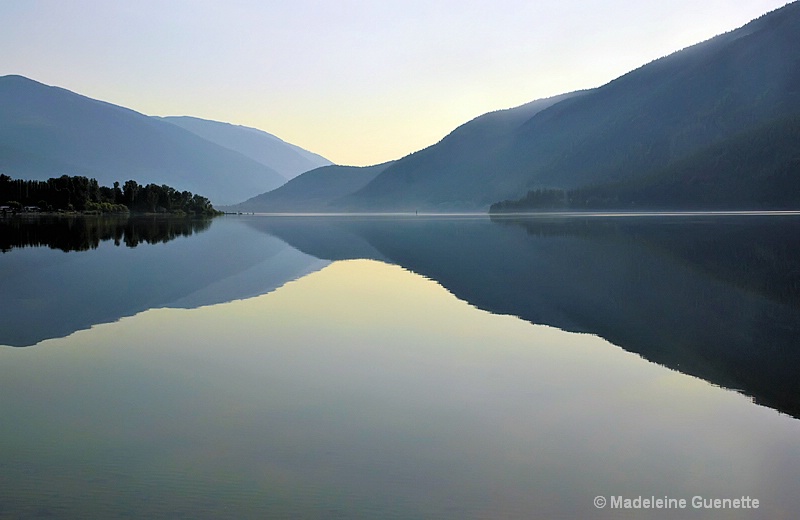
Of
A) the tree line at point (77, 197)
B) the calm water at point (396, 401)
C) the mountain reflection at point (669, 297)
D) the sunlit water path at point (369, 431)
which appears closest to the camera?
the sunlit water path at point (369, 431)

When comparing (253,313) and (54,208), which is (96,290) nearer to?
(253,313)

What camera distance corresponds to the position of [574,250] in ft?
164

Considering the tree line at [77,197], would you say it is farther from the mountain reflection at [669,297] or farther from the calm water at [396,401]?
the calm water at [396,401]

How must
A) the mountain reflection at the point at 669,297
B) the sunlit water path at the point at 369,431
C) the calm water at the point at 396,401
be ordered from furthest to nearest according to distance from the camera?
1. the mountain reflection at the point at 669,297
2. the calm water at the point at 396,401
3. the sunlit water path at the point at 369,431

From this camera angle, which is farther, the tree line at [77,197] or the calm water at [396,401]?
the tree line at [77,197]

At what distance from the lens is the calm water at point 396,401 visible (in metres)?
8.60

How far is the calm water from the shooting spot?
8602 millimetres

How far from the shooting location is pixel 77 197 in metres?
152

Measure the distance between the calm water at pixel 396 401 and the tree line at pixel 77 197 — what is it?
137 m

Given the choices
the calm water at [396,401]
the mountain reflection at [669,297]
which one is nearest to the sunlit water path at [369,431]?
the calm water at [396,401]

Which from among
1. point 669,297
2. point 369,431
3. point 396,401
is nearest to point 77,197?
point 669,297

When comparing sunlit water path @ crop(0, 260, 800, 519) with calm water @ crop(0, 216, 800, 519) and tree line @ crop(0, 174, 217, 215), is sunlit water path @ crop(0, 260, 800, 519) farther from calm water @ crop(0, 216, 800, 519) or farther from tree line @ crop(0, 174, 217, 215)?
tree line @ crop(0, 174, 217, 215)

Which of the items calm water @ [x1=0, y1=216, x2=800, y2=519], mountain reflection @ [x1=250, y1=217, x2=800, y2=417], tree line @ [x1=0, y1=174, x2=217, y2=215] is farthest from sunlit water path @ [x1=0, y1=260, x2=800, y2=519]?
tree line @ [x1=0, y1=174, x2=217, y2=215]

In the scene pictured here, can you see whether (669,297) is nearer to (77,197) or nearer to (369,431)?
(369,431)
